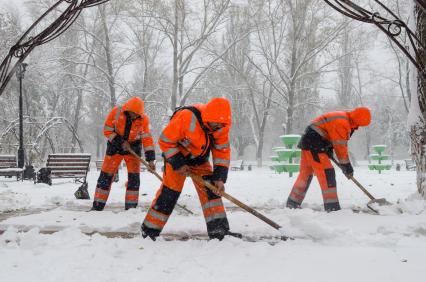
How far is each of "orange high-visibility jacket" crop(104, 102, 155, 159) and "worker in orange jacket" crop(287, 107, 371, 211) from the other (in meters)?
→ 2.36

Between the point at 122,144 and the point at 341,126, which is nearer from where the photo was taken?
the point at 341,126

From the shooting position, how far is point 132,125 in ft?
19.5

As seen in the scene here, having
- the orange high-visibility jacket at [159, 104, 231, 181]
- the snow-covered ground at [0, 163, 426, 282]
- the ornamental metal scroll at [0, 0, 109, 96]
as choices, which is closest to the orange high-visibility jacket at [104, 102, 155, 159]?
the snow-covered ground at [0, 163, 426, 282]

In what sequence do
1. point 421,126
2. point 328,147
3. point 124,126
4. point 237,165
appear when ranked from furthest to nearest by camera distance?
point 237,165, point 421,126, point 124,126, point 328,147

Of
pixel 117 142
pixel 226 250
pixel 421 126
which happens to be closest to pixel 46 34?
pixel 117 142

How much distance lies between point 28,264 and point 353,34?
2758 centimetres

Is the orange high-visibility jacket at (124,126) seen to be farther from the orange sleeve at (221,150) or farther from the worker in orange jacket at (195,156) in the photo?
the orange sleeve at (221,150)

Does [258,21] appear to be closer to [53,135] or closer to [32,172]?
[32,172]

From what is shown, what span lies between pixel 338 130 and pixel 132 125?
2.97m

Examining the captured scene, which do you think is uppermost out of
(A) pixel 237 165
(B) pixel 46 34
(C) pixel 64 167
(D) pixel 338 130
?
(B) pixel 46 34

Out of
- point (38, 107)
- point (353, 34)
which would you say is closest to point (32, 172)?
point (38, 107)

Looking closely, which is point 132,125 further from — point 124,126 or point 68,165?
point 68,165

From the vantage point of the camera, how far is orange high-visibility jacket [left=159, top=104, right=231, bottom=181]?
12.9ft

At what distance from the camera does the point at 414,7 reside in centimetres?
615
